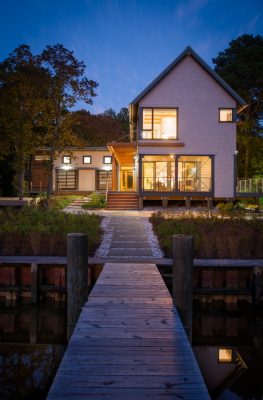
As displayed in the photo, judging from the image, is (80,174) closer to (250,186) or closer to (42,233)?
(250,186)

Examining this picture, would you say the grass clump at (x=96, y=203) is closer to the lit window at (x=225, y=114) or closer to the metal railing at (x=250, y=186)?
the metal railing at (x=250, y=186)

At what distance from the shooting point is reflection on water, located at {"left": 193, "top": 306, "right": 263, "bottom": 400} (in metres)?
6.64

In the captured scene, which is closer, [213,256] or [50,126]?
[213,256]

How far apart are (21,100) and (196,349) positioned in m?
24.0

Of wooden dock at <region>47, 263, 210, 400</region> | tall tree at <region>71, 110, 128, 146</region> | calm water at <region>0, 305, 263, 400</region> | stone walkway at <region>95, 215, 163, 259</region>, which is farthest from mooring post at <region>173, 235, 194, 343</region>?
tall tree at <region>71, 110, 128, 146</region>

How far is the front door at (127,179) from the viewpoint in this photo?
126 feet

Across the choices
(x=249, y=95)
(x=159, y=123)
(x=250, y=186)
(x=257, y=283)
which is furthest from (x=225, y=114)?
(x=257, y=283)

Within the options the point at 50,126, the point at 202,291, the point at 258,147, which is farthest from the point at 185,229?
the point at 258,147

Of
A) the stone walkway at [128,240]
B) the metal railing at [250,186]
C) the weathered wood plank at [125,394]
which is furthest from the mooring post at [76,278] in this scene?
the metal railing at [250,186]

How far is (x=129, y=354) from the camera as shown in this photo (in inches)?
182

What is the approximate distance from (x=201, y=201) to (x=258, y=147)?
15243 mm

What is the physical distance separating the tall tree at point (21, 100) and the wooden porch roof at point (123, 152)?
5.83m

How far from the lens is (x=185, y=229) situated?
13.8 metres

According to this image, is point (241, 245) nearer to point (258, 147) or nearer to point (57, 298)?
point (57, 298)
